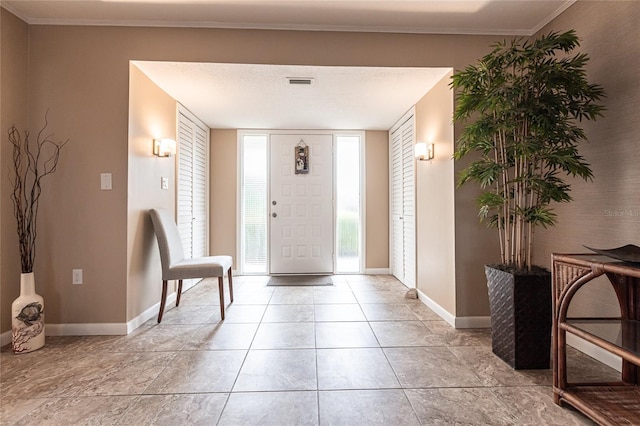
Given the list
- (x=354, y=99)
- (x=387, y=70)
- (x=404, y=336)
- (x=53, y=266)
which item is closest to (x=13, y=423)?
(x=53, y=266)

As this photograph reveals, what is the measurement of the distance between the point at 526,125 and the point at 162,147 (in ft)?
9.50

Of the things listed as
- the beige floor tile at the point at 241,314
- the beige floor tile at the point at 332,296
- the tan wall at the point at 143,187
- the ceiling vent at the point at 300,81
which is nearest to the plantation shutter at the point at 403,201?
the beige floor tile at the point at 332,296

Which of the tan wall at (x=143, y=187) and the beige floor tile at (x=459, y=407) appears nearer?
the beige floor tile at (x=459, y=407)

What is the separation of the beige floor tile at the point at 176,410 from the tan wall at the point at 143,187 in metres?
1.11

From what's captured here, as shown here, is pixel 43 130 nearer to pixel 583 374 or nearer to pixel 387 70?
pixel 387 70

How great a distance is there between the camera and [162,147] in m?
2.83

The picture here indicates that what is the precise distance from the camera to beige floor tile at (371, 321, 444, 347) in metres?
2.21

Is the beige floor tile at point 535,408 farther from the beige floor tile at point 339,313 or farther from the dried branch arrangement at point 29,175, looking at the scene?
Answer: the dried branch arrangement at point 29,175

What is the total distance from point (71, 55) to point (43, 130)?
0.63 meters

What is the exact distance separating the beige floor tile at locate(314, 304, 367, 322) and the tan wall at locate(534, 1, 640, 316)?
164cm

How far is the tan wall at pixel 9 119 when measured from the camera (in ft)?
7.10

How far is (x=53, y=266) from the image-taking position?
92.6 inches

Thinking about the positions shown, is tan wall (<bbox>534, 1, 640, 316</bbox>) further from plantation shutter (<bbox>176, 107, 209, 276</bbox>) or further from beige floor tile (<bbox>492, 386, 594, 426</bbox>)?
plantation shutter (<bbox>176, 107, 209, 276</bbox>)

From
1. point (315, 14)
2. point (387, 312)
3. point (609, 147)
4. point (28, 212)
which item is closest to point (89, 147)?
point (28, 212)
